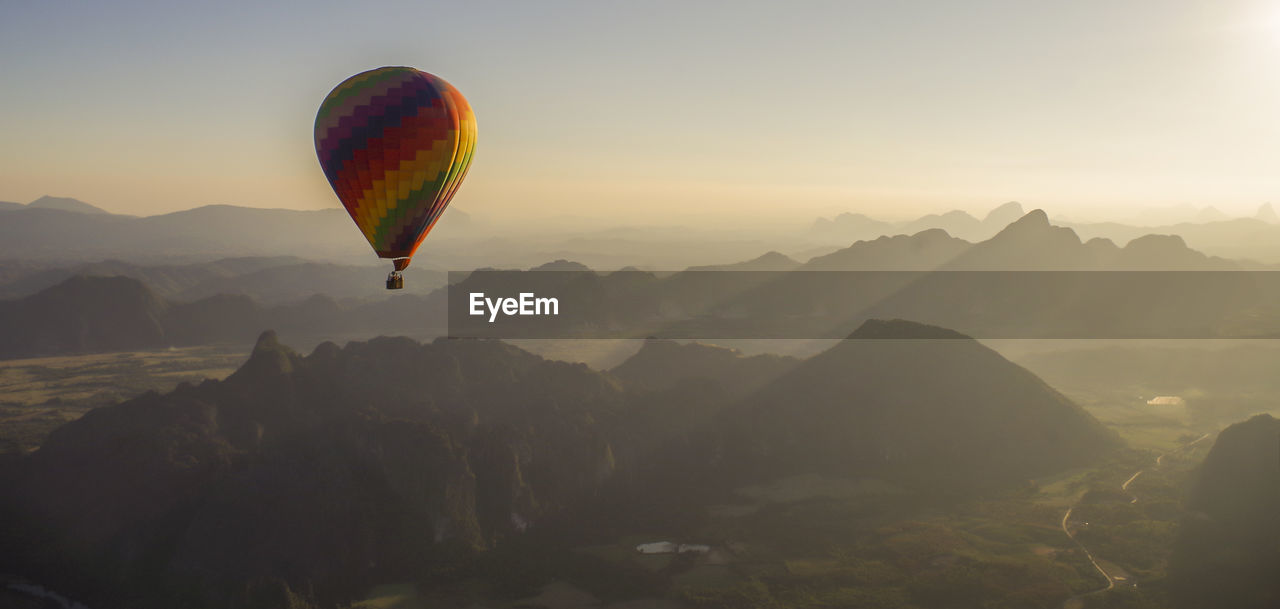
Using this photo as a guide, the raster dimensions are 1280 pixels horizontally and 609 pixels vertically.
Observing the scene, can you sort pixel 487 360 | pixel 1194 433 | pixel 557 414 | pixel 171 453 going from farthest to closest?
1. pixel 487 360
2. pixel 1194 433
3. pixel 557 414
4. pixel 171 453

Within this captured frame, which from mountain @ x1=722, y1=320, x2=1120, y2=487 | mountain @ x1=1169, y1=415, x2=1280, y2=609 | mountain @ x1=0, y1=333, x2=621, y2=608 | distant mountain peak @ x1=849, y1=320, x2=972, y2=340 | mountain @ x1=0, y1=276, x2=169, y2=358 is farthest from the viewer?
mountain @ x1=0, y1=276, x2=169, y2=358

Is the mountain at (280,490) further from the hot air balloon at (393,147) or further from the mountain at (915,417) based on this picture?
the hot air balloon at (393,147)

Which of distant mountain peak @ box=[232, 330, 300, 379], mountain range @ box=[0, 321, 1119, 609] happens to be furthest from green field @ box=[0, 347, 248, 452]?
mountain range @ box=[0, 321, 1119, 609]

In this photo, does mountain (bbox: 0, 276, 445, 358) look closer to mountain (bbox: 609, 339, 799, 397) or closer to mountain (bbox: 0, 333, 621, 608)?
mountain (bbox: 609, 339, 799, 397)

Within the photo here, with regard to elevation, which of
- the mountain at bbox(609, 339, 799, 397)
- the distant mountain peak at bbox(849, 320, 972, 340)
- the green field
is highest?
the distant mountain peak at bbox(849, 320, 972, 340)

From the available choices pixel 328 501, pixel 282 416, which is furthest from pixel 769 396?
pixel 282 416

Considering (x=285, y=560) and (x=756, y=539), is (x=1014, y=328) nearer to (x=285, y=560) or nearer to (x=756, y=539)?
(x=756, y=539)

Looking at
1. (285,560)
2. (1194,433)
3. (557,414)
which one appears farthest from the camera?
(1194,433)

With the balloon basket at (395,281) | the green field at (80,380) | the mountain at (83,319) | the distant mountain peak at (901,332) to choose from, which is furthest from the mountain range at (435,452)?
the mountain at (83,319)
